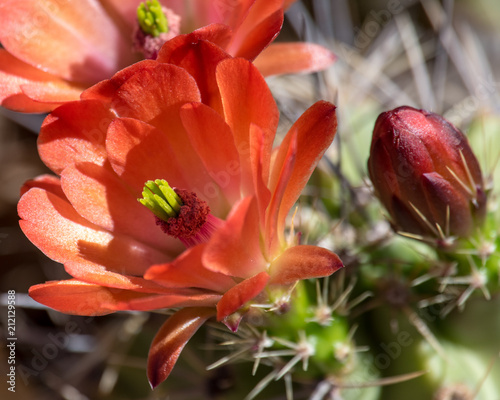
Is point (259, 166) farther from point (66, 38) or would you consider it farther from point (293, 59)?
point (66, 38)

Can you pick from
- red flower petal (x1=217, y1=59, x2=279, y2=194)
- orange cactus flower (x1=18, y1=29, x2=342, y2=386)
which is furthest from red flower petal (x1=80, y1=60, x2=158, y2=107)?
red flower petal (x1=217, y1=59, x2=279, y2=194)

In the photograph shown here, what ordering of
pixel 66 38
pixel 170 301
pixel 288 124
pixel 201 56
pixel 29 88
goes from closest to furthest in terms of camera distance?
pixel 170 301 < pixel 201 56 < pixel 29 88 < pixel 66 38 < pixel 288 124

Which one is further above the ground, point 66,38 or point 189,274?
point 66,38

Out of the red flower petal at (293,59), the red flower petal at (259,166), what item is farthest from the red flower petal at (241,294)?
the red flower petal at (293,59)

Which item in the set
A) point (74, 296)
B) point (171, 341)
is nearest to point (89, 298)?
point (74, 296)

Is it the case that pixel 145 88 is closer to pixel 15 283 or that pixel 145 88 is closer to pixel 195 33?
pixel 195 33

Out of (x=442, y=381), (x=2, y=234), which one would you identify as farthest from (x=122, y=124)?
(x=2, y=234)
